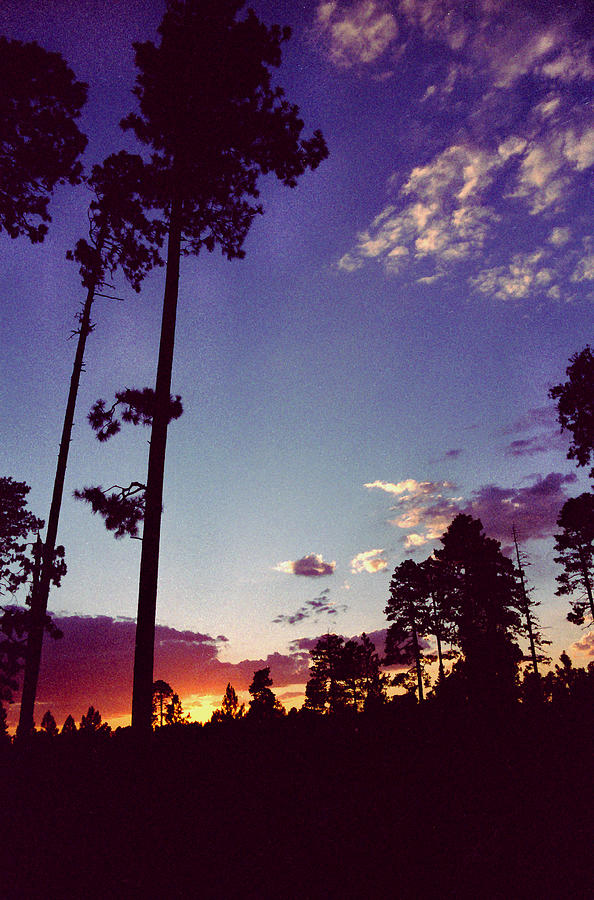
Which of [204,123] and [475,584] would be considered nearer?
[204,123]

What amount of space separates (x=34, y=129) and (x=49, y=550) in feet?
38.8

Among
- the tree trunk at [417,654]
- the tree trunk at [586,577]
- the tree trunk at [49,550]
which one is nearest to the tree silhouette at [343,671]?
the tree trunk at [417,654]

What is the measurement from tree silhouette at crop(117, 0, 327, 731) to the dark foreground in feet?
19.5

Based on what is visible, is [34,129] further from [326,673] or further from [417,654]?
[326,673]

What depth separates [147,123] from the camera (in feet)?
37.9

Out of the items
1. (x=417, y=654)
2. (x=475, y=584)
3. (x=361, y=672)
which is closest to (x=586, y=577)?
(x=475, y=584)

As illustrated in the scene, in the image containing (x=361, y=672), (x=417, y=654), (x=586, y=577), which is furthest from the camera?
(x=361, y=672)

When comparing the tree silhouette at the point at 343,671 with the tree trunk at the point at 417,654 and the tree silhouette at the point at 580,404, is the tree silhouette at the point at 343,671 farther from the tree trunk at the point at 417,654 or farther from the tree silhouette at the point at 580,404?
the tree silhouette at the point at 580,404

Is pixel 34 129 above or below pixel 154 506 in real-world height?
above

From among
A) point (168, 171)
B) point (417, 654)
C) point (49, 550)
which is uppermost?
point (168, 171)

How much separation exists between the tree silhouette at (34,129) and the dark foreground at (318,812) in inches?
473

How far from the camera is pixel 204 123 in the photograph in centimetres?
1116

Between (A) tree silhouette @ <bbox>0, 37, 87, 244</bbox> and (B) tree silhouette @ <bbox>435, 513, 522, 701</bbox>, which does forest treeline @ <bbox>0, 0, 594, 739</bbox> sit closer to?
(A) tree silhouette @ <bbox>0, 37, 87, 244</bbox>

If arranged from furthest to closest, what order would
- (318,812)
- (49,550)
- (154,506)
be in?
(49,550), (154,506), (318,812)
